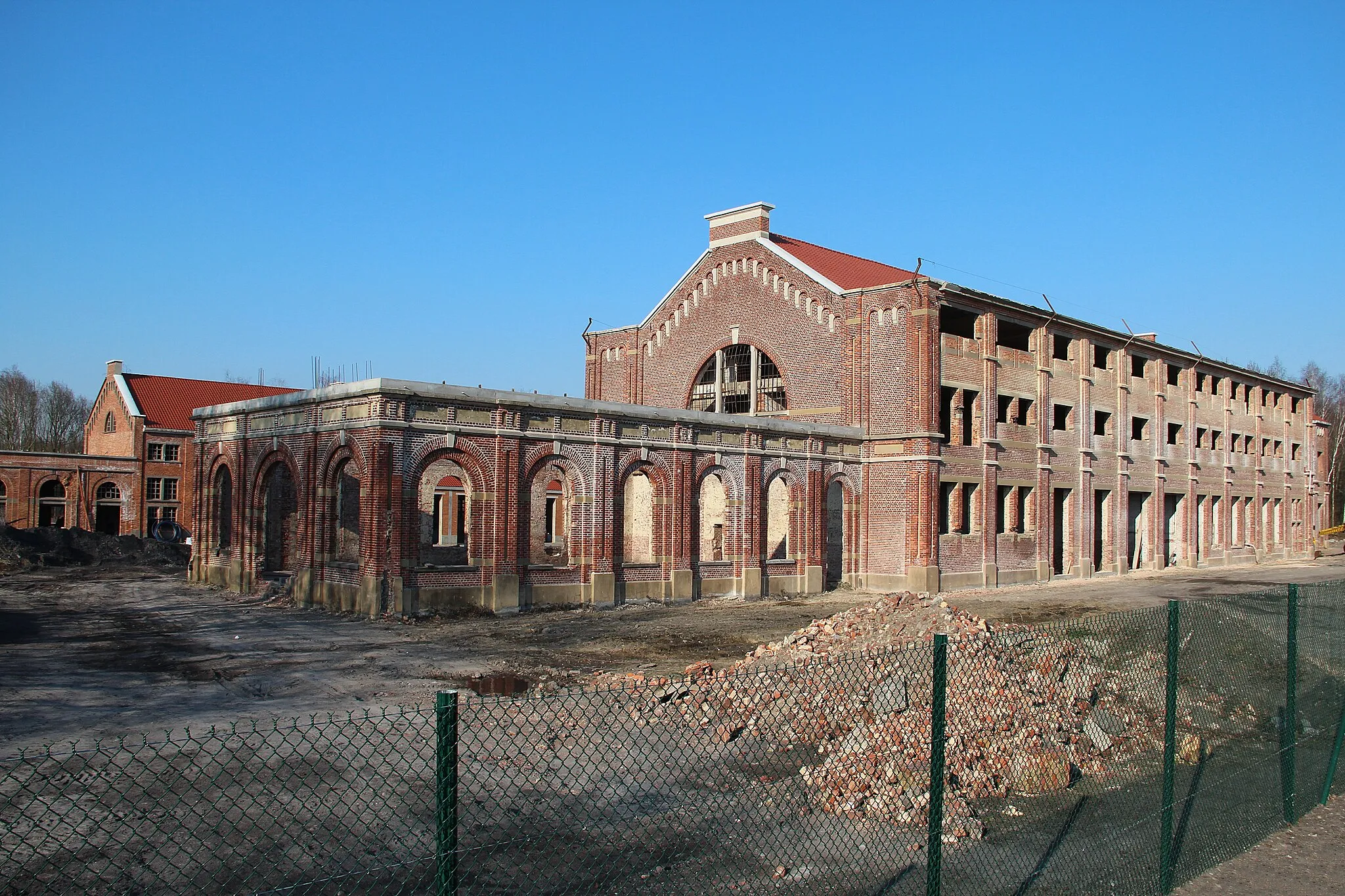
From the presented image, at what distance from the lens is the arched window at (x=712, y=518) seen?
31.4 m

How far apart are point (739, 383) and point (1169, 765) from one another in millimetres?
29005

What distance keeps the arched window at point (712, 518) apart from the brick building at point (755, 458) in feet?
0.30

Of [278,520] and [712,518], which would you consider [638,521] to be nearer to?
[712,518]

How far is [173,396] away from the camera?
50812 mm

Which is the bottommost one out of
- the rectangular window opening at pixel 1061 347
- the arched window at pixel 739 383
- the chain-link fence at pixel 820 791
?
the chain-link fence at pixel 820 791

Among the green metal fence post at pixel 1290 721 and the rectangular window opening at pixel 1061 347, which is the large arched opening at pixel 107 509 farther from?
the green metal fence post at pixel 1290 721

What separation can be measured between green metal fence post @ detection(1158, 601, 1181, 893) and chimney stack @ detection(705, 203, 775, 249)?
1129 inches

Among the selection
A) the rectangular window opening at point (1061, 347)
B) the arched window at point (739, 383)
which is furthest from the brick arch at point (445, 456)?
the rectangular window opening at point (1061, 347)

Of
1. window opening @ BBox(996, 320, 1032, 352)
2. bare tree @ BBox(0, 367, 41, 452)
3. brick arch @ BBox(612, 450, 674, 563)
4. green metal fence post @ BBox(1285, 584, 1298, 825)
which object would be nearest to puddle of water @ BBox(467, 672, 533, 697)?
green metal fence post @ BBox(1285, 584, 1298, 825)

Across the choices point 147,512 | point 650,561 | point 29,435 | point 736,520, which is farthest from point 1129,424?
point 29,435

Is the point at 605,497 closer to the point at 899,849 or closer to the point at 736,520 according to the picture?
the point at 736,520

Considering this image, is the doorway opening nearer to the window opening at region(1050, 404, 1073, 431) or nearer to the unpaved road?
the window opening at region(1050, 404, 1073, 431)

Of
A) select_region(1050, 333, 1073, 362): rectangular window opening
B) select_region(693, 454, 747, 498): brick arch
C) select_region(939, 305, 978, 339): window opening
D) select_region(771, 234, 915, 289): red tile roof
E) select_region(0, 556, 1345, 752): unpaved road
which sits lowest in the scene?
select_region(0, 556, 1345, 752): unpaved road

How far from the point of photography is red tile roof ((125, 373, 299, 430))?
49.2 m
